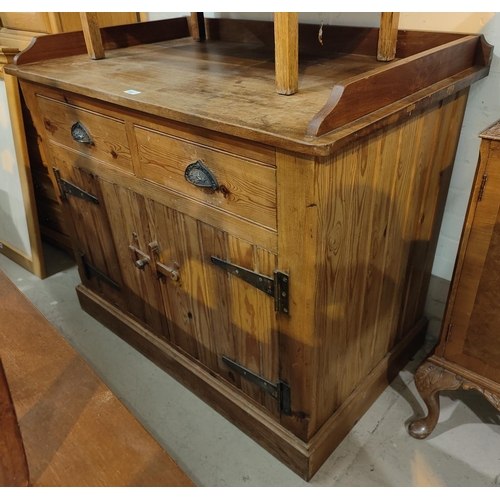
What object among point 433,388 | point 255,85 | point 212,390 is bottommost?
point 212,390

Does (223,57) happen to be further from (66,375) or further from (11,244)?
(11,244)

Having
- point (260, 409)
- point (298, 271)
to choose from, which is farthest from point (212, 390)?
point (298, 271)

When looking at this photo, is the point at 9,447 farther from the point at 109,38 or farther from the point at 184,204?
the point at 109,38

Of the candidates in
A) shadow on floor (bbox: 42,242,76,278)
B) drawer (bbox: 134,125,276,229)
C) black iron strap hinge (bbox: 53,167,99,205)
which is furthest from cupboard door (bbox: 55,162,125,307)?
shadow on floor (bbox: 42,242,76,278)

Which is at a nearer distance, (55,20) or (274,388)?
(274,388)

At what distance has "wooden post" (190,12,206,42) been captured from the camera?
66.4 inches

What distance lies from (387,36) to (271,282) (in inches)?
28.7

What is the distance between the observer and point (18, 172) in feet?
6.59

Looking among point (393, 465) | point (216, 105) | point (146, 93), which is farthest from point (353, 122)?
point (393, 465)

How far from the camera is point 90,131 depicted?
1.35 m

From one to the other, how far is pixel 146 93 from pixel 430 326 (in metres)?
1.28

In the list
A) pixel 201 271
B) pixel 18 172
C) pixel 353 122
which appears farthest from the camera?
pixel 18 172

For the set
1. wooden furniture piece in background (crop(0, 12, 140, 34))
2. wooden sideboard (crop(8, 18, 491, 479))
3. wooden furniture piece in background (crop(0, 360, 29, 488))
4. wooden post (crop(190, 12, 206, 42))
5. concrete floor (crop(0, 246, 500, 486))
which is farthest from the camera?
wooden furniture piece in background (crop(0, 12, 140, 34))

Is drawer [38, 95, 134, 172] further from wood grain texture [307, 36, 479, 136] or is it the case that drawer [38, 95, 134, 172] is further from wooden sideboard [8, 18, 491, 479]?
wood grain texture [307, 36, 479, 136]
